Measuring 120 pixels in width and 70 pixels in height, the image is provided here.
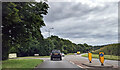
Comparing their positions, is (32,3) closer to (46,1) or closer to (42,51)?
(46,1)

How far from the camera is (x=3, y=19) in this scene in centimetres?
1348

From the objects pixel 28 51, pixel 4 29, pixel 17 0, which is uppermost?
pixel 17 0

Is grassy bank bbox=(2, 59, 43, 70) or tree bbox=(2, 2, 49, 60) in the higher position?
tree bbox=(2, 2, 49, 60)

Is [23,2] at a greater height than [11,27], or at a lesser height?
greater

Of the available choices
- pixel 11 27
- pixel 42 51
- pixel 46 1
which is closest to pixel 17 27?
pixel 11 27

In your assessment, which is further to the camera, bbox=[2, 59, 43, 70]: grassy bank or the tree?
the tree

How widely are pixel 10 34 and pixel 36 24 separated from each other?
3353 mm

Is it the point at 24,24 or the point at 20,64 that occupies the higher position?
the point at 24,24

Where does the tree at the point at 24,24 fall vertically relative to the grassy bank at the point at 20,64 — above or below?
above

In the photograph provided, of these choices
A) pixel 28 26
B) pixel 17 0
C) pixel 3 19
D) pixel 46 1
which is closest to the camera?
pixel 3 19

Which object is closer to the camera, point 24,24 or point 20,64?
point 20,64

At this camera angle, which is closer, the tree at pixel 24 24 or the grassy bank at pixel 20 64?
the grassy bank at pixel 20 64

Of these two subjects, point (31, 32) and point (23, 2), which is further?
point (31, 32)

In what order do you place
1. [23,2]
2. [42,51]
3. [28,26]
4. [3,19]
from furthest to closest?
1. [42,51]
2. [28,26]
3. [23,2]
4. [3,19]
